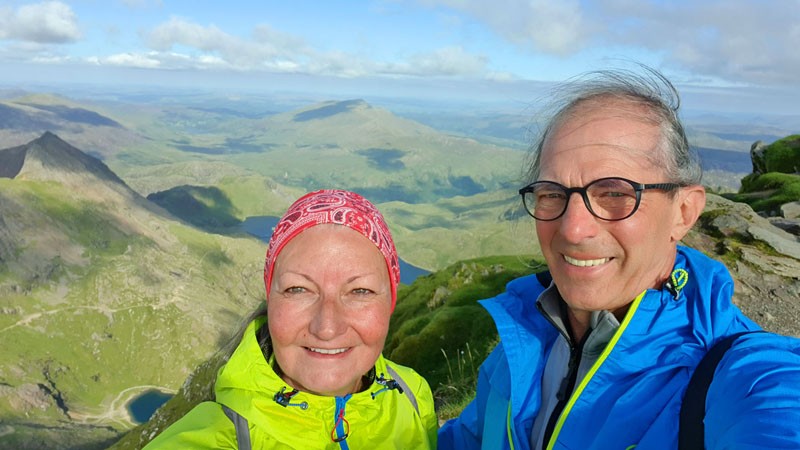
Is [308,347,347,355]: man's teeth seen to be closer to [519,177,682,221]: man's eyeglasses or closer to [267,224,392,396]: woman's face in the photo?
[267,224,392,396]: woman's face

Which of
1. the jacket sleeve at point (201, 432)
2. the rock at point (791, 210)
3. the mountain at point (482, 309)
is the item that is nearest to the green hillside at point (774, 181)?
the rock at point (791, 210)

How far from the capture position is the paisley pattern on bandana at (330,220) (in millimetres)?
4832

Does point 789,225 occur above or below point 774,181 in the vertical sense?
below

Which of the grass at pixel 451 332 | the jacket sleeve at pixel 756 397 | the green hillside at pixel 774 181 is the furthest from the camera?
the green hillside at pixel 774 181

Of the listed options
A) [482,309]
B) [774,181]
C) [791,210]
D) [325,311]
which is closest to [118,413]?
[482,309]

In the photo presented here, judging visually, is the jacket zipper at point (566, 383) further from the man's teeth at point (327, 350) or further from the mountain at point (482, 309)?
the mountain at point (482, 309)

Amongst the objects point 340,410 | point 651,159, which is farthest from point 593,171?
point 340,410

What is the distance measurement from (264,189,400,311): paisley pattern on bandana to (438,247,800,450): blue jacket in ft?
5.42

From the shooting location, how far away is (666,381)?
11.3ft

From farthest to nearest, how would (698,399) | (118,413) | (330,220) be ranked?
(118,413)
(330,220)
(698,399)

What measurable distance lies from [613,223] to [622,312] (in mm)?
821

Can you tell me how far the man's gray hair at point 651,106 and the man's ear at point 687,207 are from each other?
0.27ft

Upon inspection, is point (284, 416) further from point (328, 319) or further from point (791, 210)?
point (791, 210)

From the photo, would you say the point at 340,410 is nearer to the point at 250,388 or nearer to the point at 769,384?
the point at 250,388
